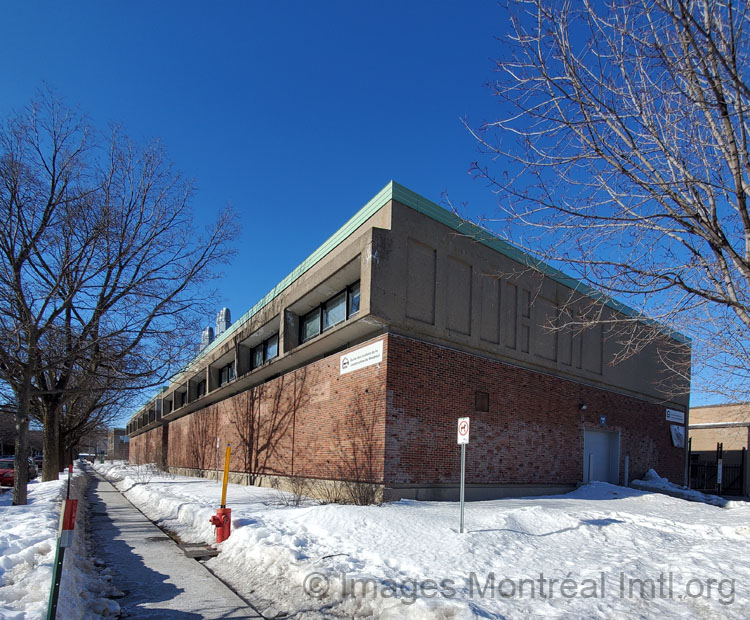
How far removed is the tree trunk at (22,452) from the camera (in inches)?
541

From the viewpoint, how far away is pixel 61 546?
438 cm

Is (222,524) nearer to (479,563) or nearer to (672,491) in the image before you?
(479,563)

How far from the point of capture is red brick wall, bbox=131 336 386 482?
13469mm

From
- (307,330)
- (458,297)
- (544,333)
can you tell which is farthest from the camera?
(307,330)

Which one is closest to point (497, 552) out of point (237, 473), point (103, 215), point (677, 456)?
point (103, 215)

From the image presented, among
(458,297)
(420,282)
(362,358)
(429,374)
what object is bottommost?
(429,374)

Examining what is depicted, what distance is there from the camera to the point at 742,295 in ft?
22.7

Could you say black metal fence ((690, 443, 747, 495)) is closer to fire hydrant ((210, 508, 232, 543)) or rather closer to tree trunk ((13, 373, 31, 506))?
fire hydrant ((210, 508, 232, 543))

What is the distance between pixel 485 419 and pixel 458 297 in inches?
144

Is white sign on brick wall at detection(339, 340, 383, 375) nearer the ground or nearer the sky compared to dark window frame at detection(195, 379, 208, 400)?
nearer the sky

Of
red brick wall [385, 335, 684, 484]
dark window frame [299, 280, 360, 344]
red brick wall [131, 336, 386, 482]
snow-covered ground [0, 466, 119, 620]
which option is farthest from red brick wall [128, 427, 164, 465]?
snow-covered ground [0, 466, 119, 620]

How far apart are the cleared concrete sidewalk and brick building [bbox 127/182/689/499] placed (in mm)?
5230

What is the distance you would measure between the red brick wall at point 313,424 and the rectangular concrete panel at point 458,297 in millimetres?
2997

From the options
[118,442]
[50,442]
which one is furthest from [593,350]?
[118,442]
